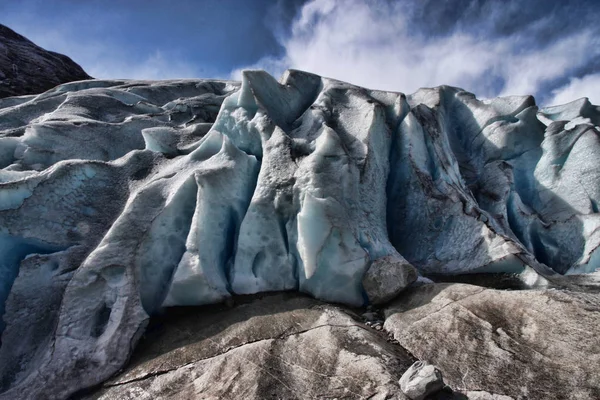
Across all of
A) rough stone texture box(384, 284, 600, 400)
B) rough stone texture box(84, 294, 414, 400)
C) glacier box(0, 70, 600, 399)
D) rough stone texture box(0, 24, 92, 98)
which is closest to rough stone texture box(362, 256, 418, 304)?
glacier box(0, 70, 600, 399)

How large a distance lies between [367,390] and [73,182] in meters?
5.08

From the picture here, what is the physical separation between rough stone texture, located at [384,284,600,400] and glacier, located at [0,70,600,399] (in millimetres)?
747

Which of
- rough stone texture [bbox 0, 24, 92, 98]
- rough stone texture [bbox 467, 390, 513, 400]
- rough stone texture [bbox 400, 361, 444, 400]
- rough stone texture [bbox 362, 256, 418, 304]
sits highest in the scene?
rough stone texture [bbox 0, 24, 92, 98]

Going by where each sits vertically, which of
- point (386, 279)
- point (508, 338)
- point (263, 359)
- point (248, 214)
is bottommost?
point (263, 359)

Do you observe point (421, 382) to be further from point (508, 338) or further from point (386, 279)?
point (386, 279)

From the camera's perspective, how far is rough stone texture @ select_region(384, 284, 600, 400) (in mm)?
2914

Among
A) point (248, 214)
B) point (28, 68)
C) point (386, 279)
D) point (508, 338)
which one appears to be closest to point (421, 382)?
point (508, 338)

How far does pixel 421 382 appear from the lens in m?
2.81

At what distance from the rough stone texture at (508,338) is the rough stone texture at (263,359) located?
38 centimetres

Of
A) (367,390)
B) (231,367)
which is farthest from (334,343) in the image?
(231,367)

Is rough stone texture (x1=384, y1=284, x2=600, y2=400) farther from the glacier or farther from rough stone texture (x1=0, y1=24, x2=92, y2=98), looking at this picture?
rough stone texture (x1=0, y1=24, x2=92, y2=98)

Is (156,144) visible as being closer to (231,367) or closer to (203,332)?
(203,332)

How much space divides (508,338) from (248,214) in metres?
3.37

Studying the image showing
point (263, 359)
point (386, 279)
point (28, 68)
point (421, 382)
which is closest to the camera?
point (421, 382)
